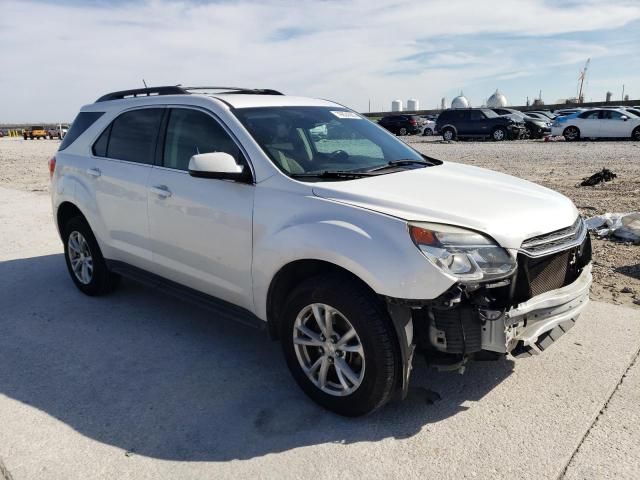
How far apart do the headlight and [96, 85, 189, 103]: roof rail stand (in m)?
2.52

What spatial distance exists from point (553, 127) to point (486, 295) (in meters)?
26.0

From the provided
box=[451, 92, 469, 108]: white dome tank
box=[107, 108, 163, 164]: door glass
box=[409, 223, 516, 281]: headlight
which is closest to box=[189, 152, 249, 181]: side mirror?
box=[107, 108, 163, 164]: door glass

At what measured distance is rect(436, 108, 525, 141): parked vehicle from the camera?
2877cm

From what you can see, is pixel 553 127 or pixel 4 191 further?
pixel 553 127

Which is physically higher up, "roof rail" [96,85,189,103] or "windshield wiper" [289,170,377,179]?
"roof rail" [96,85,189,103]

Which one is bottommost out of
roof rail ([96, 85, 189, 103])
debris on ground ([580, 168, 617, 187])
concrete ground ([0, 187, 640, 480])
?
concrete ground ([0, 187, 640, 480])

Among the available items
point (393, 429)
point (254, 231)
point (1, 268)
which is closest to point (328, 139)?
point (254, 231)

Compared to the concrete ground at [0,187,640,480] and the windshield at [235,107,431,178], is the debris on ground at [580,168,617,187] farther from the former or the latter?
the windshield at [235,107,431,178]

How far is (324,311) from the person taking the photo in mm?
3225

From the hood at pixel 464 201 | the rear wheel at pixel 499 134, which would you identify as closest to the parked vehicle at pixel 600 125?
the rear wheel at pixel 499 134

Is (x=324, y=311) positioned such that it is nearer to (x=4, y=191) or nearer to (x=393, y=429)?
(x=393, y=429)

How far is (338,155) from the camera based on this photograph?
13.3 ft

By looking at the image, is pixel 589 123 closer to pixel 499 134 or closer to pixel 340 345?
pixel 499 134

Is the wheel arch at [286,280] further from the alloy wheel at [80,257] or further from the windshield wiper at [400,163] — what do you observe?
the alloy wheel at [80,257]
